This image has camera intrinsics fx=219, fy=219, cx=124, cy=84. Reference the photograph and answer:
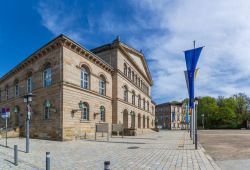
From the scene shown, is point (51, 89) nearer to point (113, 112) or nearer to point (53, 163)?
point (113, 112)

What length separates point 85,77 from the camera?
23984mm

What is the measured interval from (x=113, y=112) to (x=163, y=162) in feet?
68.2

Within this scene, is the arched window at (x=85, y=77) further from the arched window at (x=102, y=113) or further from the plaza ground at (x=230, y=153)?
the plaza ground at (x=230, y=153)

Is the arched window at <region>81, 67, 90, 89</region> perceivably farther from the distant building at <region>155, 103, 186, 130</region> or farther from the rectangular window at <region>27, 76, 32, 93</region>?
the distant building at <region>155, 103, 186, 130</region>

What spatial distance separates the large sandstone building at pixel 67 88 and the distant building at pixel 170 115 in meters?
71.2

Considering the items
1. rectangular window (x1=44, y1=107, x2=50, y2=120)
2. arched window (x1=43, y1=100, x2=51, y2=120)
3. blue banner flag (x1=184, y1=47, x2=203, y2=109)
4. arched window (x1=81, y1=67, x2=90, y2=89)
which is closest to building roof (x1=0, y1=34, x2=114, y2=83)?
arched window (x1=81, y1=67, x2=90, y2=89)

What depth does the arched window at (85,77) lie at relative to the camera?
23.2 meters

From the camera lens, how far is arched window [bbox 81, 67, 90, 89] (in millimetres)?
23250

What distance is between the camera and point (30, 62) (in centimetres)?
2492

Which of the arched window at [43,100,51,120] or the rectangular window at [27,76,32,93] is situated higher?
the rectangular window at [27,76,32,93]

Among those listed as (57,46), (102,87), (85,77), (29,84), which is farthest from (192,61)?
(29,84)

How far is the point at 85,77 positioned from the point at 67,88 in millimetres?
4164

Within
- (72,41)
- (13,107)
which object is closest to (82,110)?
(72,41)

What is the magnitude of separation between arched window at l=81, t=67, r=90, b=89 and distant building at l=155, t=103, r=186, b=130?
8122cm
